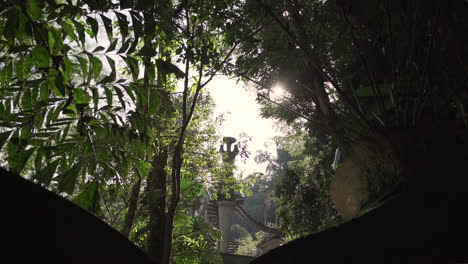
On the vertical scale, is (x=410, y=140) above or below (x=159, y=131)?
below

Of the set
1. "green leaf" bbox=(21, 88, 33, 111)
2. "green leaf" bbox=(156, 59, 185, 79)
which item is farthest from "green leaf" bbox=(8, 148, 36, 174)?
"green leaf" bbox=(156, 59, 185, 79)

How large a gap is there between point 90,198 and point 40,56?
1.96ft

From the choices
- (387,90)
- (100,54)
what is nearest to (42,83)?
(100,54)

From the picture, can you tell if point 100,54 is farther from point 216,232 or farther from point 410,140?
point 216,232

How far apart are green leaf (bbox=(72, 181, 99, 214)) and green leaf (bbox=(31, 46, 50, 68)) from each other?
526 millimetres

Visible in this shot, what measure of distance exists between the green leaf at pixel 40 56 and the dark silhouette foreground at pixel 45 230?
0.77 m

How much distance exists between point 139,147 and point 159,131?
398cm

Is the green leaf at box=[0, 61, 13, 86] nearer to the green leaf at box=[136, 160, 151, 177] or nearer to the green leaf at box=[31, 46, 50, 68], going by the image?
the green leaf at box=[31, 46, 50, 68]

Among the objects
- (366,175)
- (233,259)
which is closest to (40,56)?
(366,175)

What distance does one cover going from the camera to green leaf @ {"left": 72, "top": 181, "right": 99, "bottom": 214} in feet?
3.76

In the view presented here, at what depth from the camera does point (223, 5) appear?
9.20 feet

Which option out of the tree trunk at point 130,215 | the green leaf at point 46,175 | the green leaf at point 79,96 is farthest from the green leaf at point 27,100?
the tree trunk at point 130,215

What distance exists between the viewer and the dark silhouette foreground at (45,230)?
45 cm

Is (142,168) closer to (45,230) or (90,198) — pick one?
(90,198)
